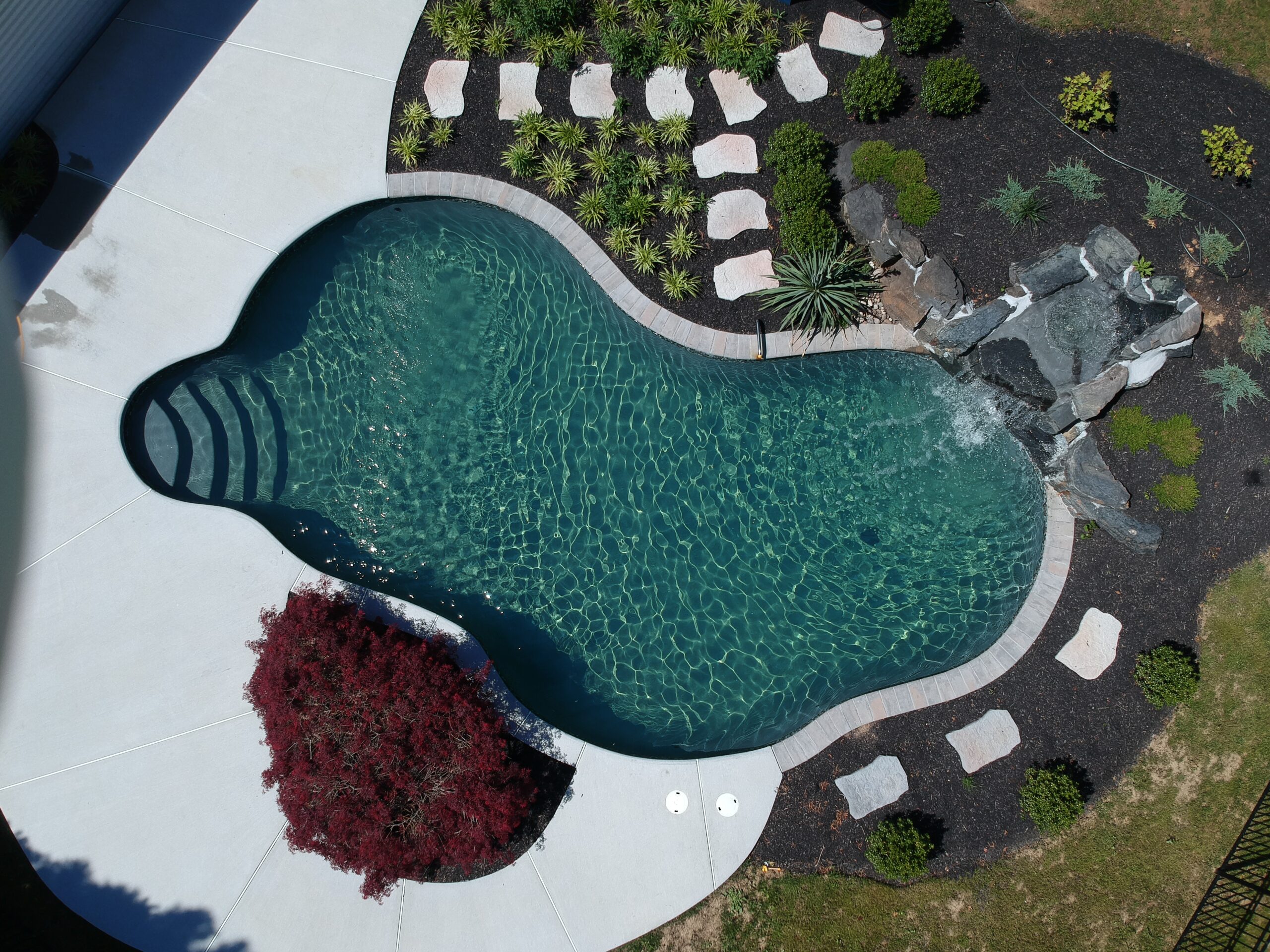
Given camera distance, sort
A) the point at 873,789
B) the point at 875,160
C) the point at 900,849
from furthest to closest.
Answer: the point at 875,160 < the point at 873,789 < the point at 900,849

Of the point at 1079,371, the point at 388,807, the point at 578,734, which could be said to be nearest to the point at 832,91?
the point at 1079,371

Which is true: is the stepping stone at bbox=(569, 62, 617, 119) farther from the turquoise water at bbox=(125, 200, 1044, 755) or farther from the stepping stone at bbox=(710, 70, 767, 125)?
the turquoise water at bbox=(125, 200, 1044, 755)

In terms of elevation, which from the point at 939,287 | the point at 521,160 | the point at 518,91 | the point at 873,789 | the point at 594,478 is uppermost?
the point at 518,91

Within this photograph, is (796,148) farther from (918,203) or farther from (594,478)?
(594,478)

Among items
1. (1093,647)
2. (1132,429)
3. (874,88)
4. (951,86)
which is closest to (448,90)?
(874,88)

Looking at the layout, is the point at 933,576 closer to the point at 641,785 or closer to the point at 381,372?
the point at 641,785

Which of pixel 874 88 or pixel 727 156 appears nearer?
pixel 874 88
